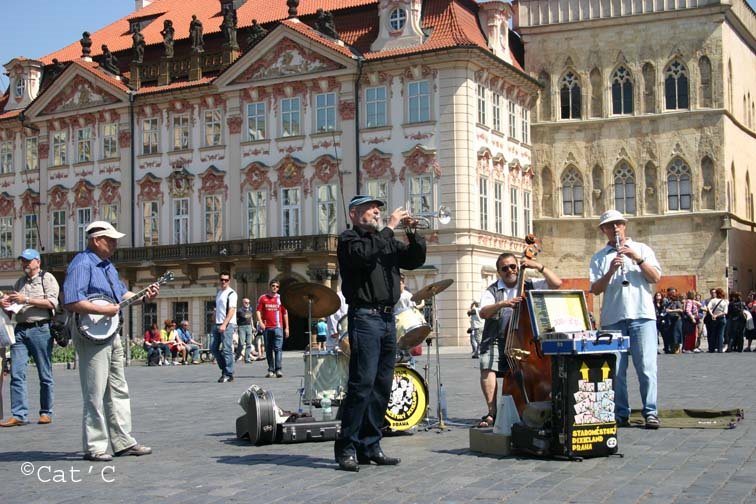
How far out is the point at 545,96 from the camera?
44.9m

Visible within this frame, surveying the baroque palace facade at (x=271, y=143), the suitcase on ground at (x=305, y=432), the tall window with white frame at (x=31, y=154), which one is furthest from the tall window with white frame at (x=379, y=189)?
the suitcase on ground at (x=305, y=432)

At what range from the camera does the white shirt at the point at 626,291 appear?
10867mm

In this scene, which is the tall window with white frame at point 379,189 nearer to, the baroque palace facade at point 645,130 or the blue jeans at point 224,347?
the baroque palace facade at point 645,130

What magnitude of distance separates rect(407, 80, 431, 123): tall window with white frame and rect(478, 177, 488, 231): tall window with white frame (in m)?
2.95

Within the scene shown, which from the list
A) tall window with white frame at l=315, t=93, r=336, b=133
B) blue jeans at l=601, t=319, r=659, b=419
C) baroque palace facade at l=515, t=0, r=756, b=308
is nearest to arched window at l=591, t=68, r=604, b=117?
baroque palace facade at l=515, t=0, r=756, b=308

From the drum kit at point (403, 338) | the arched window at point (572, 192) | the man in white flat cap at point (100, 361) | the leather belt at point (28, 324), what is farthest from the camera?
the arched window at point (572, 192)

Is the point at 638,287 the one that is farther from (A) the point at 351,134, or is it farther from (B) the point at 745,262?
(B) the point at 745,262

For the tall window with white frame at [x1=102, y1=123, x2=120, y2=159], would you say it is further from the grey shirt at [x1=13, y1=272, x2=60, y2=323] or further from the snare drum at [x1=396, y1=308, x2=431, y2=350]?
the snare drum at [x1=396, y1=308, x2=431, y2=350]

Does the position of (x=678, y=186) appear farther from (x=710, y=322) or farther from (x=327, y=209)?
(x=710, y=322)

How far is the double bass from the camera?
30.9 ft

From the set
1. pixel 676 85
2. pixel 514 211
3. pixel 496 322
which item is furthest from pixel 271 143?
pixel 496 322

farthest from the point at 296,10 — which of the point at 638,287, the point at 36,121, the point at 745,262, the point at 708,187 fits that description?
the point at 638,287

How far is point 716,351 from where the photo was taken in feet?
94.5

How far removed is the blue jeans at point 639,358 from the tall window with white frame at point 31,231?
1619 inches
